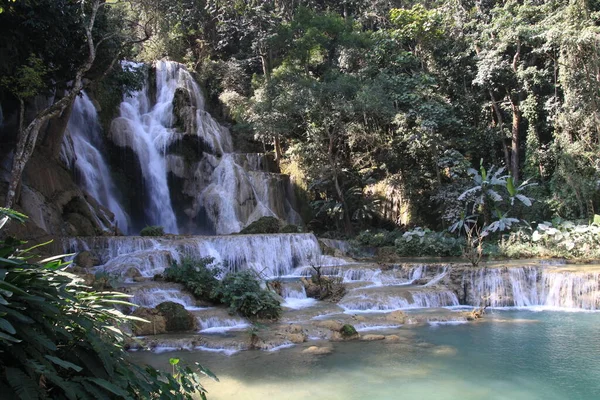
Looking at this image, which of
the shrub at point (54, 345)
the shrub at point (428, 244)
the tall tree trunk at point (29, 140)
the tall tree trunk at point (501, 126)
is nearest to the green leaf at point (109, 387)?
the shrub at point (54, 345)

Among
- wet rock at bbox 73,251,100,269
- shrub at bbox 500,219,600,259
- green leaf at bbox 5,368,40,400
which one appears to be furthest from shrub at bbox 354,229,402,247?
green leaf at bbox 5,368,40,400

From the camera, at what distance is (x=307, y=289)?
12266 mm

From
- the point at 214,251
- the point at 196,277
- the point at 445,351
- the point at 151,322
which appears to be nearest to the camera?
the point at 445,351

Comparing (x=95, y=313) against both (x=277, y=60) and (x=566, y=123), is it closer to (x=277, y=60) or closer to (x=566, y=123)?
(x=566, y=123)

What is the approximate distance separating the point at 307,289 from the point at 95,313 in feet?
31.8

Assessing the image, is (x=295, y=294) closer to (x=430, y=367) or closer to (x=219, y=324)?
(x=219, y=324)

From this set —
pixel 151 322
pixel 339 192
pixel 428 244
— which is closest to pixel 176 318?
pixel 151 322

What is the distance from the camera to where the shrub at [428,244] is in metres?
18.2

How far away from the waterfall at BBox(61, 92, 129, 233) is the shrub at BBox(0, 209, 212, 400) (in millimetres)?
16631

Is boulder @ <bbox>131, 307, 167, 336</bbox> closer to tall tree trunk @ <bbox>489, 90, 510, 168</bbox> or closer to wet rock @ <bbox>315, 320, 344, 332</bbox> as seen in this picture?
wet rock @ <bbox>315, 320, 344, 332</bbox>

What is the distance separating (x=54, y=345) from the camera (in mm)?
2238

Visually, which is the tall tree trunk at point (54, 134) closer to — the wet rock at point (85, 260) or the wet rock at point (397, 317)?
the wet rock at point (85, 260)

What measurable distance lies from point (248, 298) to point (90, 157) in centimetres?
1263

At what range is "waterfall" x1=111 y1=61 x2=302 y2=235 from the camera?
21.4 meters
